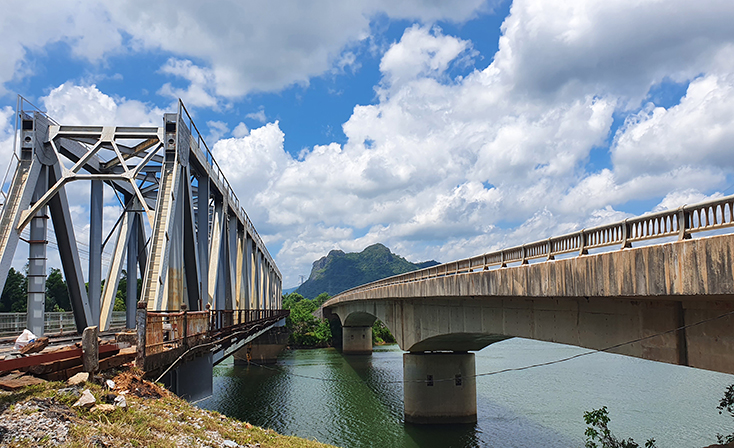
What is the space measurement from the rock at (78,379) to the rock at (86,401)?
549 mm

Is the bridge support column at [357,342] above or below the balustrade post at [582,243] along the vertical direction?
below

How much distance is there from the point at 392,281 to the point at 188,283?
14.1m

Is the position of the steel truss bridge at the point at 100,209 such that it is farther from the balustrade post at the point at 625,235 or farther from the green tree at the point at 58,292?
the green tree at the point at 58,292

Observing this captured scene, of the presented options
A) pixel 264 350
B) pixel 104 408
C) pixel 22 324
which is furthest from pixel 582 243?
pixel 264 350

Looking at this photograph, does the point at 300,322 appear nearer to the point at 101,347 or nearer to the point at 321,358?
the point at 321,358

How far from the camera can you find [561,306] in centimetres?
1380

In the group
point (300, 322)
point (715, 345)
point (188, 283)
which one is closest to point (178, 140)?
point (188, 283)

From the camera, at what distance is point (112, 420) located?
865cm

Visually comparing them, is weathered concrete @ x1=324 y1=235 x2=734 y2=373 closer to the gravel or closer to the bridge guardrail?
the bridge guardrail

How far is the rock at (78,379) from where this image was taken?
9180mm

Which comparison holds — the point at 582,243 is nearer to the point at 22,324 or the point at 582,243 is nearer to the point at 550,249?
the point at 550,249

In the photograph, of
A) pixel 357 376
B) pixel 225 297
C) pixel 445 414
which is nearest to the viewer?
pixel 445 414

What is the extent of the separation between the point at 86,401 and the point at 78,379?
932mm

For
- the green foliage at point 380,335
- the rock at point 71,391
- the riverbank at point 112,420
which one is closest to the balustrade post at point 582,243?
the riverbank at point 112,420
